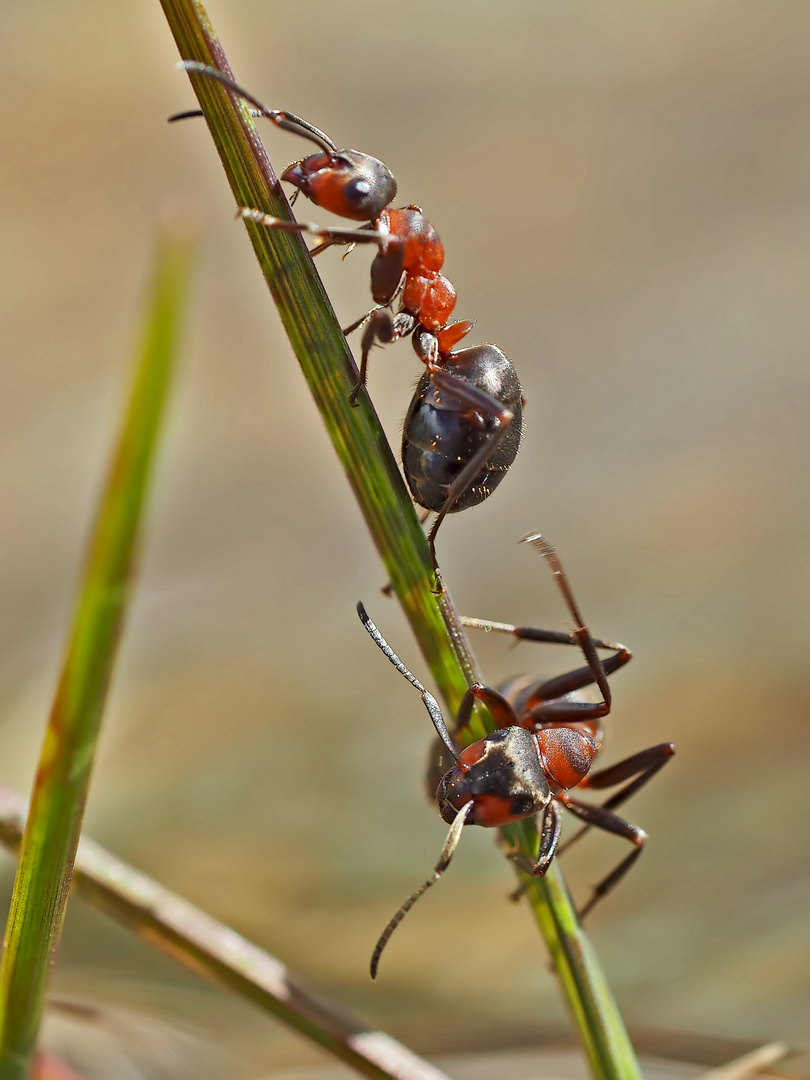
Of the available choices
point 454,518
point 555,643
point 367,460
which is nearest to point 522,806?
point 555,643

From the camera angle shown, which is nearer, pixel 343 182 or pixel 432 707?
pixel 432 707

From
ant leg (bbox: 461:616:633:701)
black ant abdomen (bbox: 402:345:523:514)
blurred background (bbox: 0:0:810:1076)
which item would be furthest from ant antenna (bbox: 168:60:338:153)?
ant leg (bbox: 461:616:633:701)

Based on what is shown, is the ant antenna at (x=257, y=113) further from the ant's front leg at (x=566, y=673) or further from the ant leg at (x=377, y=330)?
the ant's front leg at (x=566, y=673)

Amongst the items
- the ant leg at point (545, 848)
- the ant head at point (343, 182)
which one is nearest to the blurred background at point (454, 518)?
the ant head at point (343, 182)

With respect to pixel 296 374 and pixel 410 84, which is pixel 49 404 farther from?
pixel 410 84

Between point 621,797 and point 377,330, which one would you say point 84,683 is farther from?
point 621,797

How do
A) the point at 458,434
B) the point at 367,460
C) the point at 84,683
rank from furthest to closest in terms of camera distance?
the point at 458,434 → the point at 367,460 → the point at 84,683

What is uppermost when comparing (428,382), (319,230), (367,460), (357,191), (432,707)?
(357,191)
